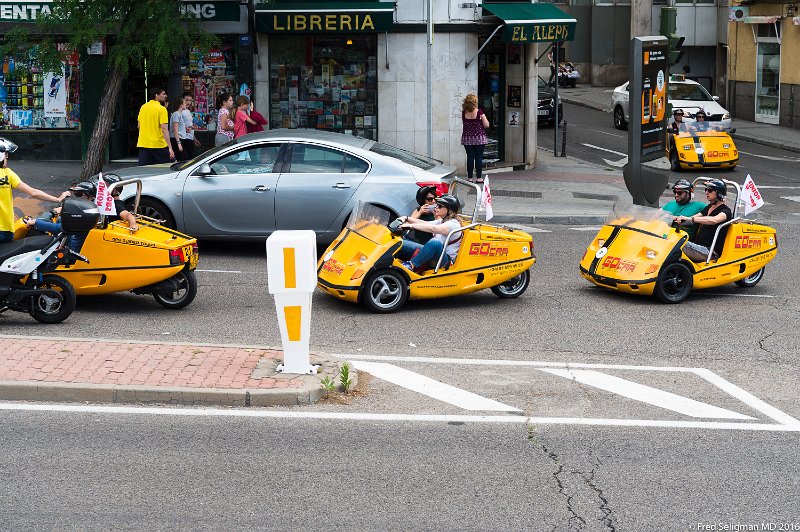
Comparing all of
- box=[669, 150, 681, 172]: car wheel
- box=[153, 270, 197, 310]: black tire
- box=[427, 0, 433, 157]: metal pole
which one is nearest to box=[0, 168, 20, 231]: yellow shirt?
box=[153, 270, 197, 310]: black tire

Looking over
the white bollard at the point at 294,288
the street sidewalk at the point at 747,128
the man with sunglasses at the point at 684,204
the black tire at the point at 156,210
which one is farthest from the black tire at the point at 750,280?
the street sidewalk at the point at 747,128

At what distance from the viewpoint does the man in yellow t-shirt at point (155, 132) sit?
61.9 feet

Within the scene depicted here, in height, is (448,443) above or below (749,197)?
below

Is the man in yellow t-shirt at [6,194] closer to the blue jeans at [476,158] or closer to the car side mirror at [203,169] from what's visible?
the car side mirror at [203,169]

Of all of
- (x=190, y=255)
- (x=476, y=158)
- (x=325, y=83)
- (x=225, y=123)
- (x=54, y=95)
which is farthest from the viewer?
(x=325, y=83)

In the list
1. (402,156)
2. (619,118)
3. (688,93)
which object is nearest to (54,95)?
(402,156)

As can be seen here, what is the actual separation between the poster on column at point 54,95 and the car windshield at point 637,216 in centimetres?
1351

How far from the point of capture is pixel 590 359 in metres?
10.6

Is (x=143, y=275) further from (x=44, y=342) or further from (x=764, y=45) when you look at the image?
(x=764, y=45)

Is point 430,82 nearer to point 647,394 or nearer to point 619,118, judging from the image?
point 647,394

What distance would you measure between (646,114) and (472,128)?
195 inches

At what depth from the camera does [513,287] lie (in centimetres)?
1325

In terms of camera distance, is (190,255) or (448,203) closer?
(190,255)

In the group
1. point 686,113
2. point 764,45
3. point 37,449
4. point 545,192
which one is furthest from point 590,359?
point 764,45
